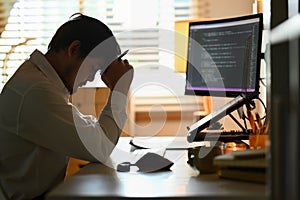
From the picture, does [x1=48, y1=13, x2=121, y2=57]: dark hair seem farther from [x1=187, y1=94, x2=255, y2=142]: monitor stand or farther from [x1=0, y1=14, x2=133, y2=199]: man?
[x1=187, y1=94, x2=255, y2=142]: monitor stand

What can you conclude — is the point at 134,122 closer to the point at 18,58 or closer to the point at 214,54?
the point at 18,58

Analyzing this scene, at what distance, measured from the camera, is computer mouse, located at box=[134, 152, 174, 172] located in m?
1.37

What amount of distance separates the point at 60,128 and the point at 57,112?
0.05 m

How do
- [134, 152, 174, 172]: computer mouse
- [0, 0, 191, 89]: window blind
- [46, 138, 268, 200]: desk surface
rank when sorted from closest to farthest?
[46, 138, 268, 200]: desk surface → [134, 152, 174, 172]: computer mouse → [0, 0, 191, 89]: window blind

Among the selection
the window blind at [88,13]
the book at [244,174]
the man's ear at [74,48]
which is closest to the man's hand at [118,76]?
the man's ear at [74,48]

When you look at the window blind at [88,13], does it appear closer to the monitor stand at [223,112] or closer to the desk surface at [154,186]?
the monitor stand at [223,112]

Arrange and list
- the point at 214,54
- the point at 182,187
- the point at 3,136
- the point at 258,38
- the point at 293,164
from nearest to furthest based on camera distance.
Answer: the point at 293,164 < the point at 182,187 < the point at 3,136 < the point at 258,38 < the point at 214,54

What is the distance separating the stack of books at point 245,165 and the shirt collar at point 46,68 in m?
0.67

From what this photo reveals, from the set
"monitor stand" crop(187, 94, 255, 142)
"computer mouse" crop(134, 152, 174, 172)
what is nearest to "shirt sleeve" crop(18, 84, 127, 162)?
"computer mouse" crop(134, 152, 174, 172)

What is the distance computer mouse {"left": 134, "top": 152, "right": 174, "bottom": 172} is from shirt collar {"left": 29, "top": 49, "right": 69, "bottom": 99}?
39 cm

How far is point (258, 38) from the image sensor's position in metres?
1.71

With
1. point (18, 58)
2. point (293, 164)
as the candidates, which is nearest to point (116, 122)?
point (293, 164)

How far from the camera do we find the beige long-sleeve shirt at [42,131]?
1.45 metres

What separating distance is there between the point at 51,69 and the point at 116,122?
0.87ft
